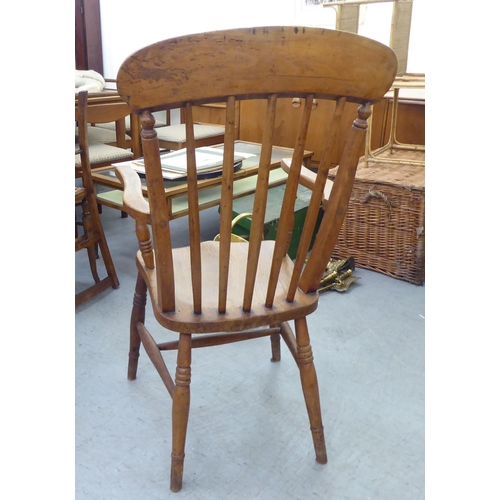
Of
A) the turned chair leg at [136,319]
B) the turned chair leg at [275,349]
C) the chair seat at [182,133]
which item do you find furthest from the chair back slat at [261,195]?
the chair seat at [182,133]

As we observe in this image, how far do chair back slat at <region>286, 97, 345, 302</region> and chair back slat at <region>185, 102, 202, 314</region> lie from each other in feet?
0.72

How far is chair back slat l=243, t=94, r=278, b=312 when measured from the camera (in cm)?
93

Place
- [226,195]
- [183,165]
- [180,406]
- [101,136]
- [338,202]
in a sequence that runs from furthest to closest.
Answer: [101,136] < [183,165] < [180,406] < [338,202] < [226,195]

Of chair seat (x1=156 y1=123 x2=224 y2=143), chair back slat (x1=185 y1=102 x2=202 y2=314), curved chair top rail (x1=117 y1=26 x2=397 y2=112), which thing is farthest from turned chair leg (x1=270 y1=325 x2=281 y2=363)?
chair seat (x1=156 y1=123 x2=224 y2=143)

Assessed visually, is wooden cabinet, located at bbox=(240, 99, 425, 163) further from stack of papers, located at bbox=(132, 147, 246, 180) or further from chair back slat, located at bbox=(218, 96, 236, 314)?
chair back slat, located at bbox=(218, 96, 236, 314)

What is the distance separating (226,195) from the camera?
976mm

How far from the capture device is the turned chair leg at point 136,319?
4.90 feet

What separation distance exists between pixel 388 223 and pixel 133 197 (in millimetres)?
1452

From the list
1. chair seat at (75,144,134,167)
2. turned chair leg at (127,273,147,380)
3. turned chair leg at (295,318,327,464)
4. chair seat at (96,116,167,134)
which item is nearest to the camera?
turned chair leg at (295,318,327,464)

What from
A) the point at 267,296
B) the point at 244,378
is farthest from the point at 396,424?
the point at 267,296

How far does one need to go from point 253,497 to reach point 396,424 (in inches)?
19.2

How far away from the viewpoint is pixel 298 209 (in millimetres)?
2537

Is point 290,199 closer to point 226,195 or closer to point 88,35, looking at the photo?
point 226,195

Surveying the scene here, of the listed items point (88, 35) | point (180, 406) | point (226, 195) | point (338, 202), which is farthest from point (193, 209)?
point (88, 35)
